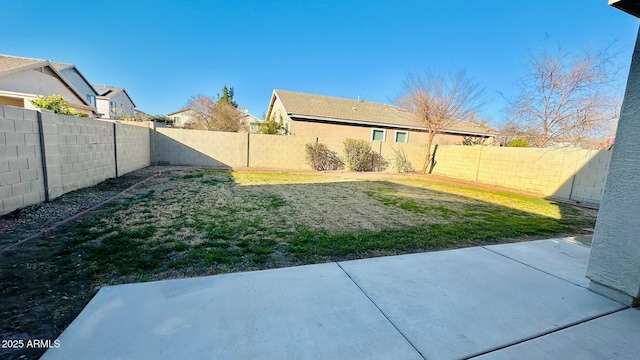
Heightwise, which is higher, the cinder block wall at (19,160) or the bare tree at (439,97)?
the bare tree at (439,97)

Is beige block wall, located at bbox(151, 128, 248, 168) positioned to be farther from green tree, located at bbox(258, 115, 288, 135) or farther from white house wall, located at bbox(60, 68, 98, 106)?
white house wall, located at bbox(60, 68, 98, 106)

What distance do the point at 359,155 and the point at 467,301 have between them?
1251 centimetres

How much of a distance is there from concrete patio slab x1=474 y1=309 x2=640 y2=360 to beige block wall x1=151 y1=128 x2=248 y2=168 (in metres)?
13.4

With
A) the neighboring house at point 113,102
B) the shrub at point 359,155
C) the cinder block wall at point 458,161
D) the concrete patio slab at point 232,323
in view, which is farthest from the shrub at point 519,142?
the neighboring house at point 113,102

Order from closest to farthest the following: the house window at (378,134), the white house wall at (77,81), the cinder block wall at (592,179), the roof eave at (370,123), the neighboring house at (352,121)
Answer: the cinder block wall at (592,179), the roof eave at (370,123), the neighboring house at (352,121), the house window at (378,134), the white house wall at (77,81)

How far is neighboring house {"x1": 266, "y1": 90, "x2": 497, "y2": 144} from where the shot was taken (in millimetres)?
17269

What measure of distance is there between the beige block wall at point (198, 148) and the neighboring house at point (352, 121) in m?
4.47

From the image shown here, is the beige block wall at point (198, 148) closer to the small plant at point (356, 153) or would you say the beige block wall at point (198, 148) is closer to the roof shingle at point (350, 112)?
the roof shingle at point (350, 112)

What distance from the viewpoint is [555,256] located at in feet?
12.1

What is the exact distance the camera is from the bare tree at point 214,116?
23922 mm

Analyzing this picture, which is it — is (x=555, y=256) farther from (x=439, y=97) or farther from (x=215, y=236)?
(x=439, y=97)

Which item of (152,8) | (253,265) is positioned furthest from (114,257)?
(152,8)

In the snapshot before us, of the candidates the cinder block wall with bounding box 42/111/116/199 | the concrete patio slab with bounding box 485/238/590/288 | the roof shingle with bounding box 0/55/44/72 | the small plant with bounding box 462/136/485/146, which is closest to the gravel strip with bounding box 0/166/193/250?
the cinder block wall with bounding box 42/111/116/199

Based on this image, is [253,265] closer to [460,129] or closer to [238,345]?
[238,345]
